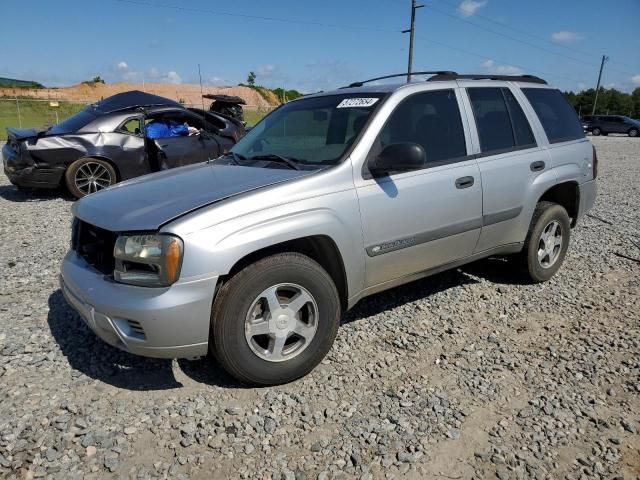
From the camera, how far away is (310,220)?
281 cm

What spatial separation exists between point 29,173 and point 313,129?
5.81m

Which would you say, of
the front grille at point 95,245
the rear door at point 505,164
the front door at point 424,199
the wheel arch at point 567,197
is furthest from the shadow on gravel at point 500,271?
the front grille at point 95,245

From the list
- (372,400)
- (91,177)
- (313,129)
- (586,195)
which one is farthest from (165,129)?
(372,400)

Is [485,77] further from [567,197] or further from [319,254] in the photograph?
[319,254]

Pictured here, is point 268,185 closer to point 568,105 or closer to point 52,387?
point 52,387

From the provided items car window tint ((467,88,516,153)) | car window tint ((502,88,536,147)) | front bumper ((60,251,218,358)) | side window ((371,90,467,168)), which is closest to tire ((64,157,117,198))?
front bumper ((60,251,218,358))

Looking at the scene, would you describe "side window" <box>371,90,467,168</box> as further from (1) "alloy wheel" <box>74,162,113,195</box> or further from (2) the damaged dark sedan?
(1) "alloy wheel" <box>74,162,113,195</box>

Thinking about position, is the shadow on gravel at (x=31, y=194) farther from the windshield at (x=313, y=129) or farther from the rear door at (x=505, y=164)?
the rear door at (x=505, y=164)

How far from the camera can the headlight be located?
244cm

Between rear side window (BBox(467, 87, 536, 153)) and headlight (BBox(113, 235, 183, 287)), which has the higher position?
rear side window (BBox(467, 87, 536, 153))

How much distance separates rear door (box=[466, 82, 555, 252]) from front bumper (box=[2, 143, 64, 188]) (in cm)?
651

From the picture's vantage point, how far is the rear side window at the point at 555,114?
14.3ft

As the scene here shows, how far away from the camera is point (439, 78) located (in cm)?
377

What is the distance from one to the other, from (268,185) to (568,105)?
Answer: 351 cm
